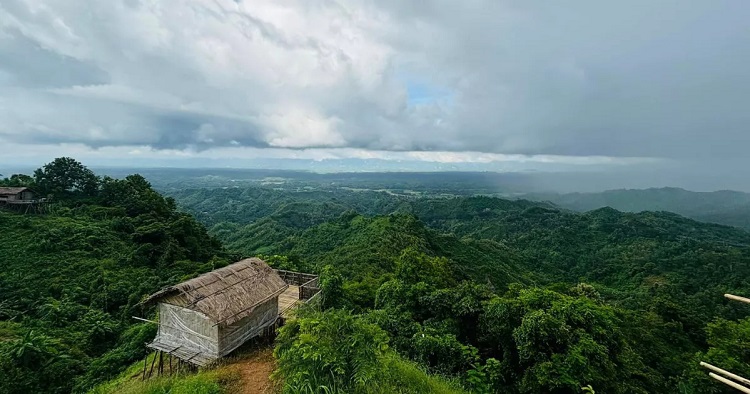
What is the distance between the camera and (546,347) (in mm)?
11648

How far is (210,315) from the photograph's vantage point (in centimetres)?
1085

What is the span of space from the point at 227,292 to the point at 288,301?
4572 millimetres

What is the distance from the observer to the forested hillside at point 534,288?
11727 mm

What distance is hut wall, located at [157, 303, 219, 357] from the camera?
1110cm

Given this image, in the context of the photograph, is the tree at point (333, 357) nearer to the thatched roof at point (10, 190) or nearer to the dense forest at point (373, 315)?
the dense forest at point (373, 315)

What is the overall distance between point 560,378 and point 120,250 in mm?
30575

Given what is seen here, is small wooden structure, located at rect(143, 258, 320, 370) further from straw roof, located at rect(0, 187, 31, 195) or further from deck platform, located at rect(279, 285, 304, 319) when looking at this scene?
straw roof, located at rect(0, 187, 31, 195)

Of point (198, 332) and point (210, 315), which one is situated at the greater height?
point (210, 315)

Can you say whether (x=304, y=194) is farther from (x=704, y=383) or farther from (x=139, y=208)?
(x=704, y=383)

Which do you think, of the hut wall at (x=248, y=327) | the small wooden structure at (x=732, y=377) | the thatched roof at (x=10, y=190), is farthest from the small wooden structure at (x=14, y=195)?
the small wooden structure at (x=732, y=377)

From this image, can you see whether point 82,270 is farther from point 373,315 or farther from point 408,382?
point 408,382

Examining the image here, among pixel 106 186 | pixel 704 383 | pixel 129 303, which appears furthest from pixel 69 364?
pixel 106 186

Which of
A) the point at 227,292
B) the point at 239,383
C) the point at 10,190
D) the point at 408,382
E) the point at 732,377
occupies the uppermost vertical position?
the point at 10,190

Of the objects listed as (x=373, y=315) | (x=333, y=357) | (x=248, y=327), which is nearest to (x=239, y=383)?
(x=248, y=327)
